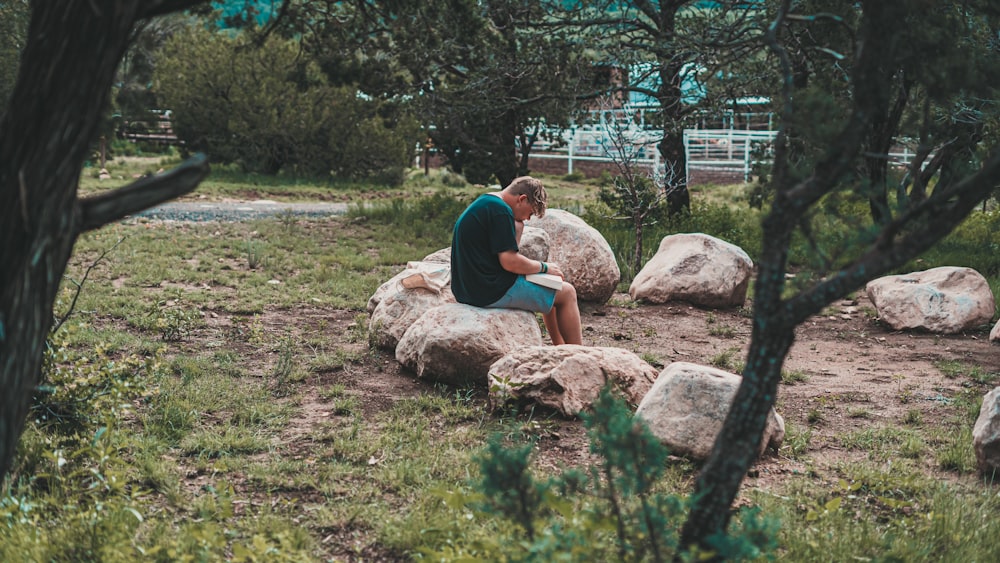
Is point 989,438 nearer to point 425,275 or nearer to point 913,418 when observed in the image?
point 913,418

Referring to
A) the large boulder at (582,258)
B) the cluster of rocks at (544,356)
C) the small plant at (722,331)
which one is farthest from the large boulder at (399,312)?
→ the small plant at (722,331)

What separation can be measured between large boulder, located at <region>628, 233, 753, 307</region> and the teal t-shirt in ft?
11.1

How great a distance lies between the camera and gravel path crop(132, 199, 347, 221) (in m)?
14.8

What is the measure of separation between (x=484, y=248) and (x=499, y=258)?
0.17 metres

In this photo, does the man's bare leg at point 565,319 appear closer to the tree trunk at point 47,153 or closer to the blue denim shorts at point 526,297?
the blue denim shorts at point 526,297

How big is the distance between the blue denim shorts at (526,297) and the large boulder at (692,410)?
1638 millimetres

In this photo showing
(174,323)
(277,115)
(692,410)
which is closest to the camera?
(692,410)

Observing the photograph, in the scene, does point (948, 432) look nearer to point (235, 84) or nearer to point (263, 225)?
point (263, 225)

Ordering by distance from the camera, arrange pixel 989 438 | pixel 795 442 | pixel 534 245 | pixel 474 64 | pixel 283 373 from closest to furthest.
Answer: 1. pixel 989 438
2. pixel 795 442
3. pixel 283 373
4. pixel 534 245
5. pixel 474 64

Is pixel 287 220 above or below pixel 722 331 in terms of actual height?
above

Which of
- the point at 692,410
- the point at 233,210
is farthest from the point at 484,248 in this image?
the point at 233,210

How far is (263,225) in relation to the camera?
45.1 feet

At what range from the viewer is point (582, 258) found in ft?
30.4

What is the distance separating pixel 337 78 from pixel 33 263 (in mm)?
12814
